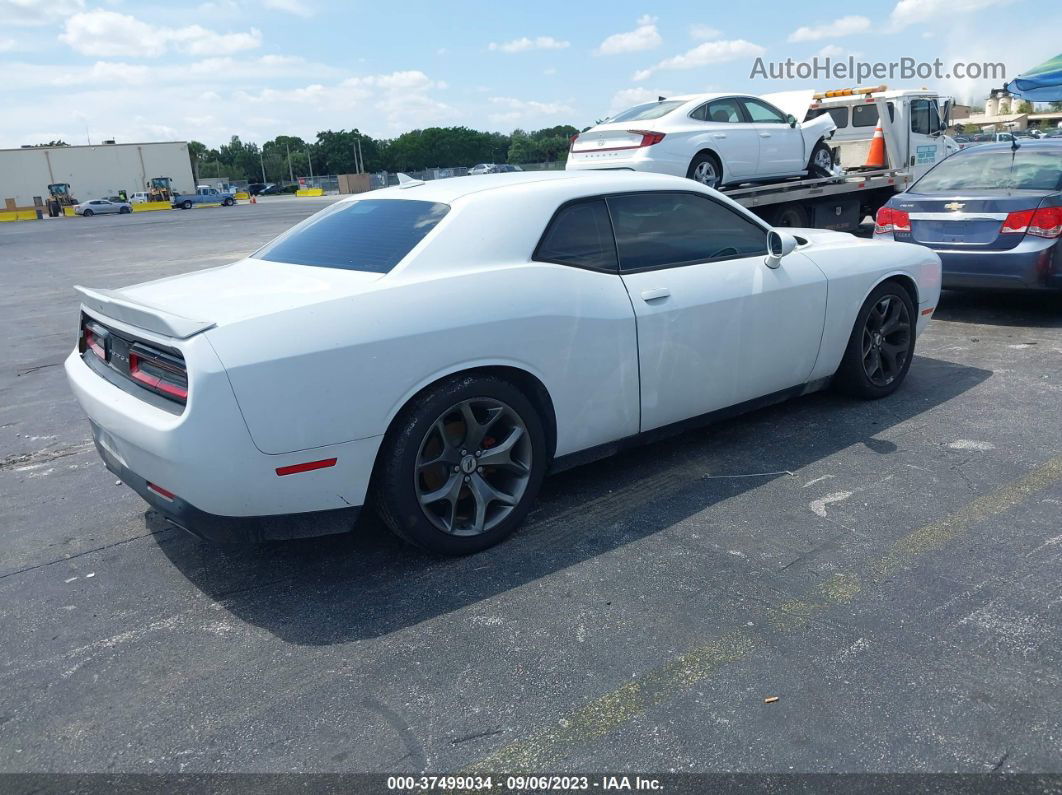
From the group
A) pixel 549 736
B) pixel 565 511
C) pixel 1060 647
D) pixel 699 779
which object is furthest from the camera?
pixel 565 511

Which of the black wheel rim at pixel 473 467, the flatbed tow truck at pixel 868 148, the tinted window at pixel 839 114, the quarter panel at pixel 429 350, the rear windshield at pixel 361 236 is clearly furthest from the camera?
the tinted window at pixel 839 114

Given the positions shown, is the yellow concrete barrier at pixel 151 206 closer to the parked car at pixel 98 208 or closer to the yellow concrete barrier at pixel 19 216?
the parked car at pixel 98 208

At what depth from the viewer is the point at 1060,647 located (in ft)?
9.14

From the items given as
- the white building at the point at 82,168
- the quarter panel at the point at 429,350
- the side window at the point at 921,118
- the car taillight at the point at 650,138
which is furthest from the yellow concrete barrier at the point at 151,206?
the quarter panel at the point at 429,350

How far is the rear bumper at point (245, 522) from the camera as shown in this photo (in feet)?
10.2

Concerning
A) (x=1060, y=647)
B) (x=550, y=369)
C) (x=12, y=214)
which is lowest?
(x=1060, y=647)

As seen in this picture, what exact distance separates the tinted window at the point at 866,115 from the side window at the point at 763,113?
303 centimetres

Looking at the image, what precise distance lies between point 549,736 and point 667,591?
93 centimetres

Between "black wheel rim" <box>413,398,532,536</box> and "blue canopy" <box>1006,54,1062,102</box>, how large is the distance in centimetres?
1999

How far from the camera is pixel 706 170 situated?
1004cm

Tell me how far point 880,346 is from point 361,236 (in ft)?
10.9

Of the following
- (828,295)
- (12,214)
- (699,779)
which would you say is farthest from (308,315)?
(12,214)

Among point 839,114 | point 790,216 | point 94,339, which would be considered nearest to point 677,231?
point 94,339

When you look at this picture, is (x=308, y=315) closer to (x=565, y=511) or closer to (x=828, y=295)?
(x=565, y=511)
